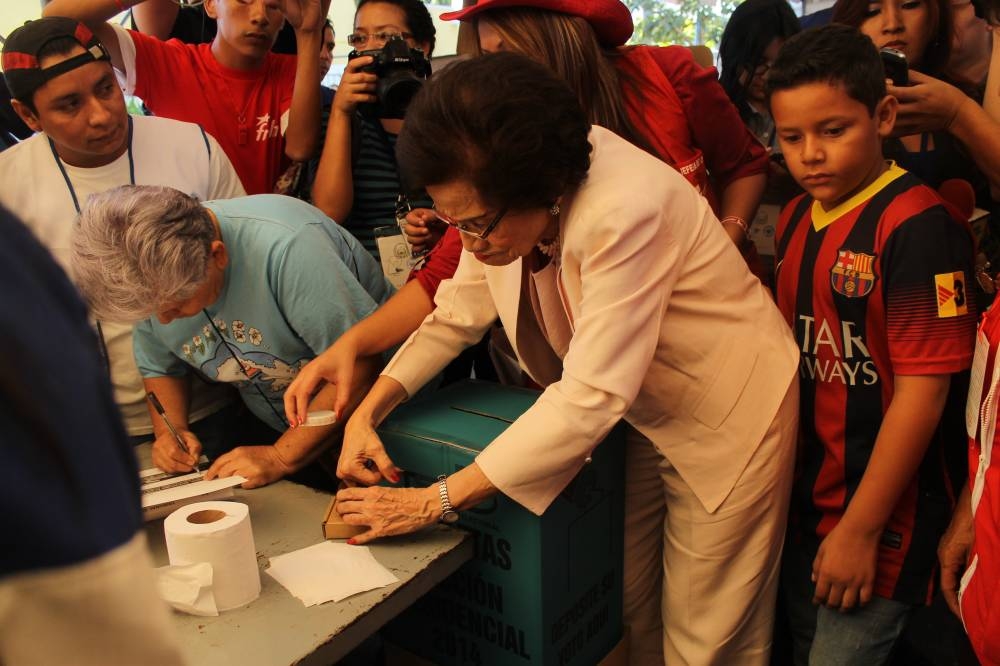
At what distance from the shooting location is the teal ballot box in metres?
1.40

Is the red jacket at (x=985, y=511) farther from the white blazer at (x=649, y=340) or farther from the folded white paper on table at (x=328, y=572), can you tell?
the folded white paper on table at (x=328, y=572)

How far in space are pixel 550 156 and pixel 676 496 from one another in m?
0.72

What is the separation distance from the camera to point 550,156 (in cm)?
109

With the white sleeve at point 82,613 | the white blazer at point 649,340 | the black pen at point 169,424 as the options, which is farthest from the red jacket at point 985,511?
the black pen at point 169,424

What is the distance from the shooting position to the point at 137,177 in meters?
1.87

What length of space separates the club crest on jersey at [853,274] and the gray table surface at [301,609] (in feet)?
2.48

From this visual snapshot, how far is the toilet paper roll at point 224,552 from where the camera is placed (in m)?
1.15

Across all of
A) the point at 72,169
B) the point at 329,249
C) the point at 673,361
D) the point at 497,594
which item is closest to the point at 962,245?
the point at 673,361

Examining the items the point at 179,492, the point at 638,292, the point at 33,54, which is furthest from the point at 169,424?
the point at 638,292

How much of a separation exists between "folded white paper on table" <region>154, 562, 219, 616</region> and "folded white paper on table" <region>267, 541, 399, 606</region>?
0.12m

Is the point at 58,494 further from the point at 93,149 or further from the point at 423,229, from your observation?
the point at 93,149

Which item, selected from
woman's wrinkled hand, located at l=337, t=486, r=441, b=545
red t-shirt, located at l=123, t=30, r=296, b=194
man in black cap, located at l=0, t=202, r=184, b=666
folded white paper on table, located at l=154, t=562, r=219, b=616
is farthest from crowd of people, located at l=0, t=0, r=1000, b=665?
man in black cap, located at l=0, t=202, r=184, b=666

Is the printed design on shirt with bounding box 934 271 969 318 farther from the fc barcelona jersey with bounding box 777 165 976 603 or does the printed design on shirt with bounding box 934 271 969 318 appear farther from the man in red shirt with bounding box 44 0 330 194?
the man in red shirt with bounding box 44 0 330 194

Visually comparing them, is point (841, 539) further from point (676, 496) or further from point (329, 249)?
point (329, 249)
